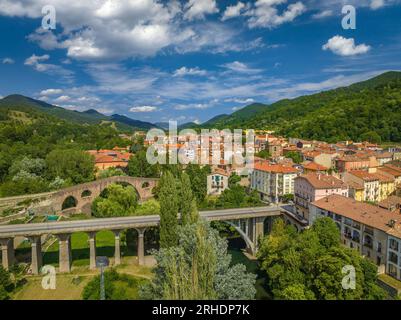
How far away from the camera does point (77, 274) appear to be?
82.5 feet

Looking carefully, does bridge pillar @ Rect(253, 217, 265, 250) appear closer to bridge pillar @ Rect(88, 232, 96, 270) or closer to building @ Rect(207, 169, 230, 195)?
bridge pillar @ Rect(88, 232, 96, 270)

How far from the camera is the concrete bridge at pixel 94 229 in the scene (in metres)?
24.3

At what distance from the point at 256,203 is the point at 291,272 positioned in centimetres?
1543

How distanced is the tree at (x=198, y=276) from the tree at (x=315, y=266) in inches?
184

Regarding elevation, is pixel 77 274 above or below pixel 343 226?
below

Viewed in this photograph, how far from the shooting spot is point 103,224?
2627 centimetres

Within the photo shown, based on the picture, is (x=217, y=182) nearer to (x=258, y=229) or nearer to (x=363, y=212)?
(x=258, y=229)

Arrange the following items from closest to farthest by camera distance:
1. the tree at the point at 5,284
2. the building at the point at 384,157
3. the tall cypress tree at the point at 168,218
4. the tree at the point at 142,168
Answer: the tree at the point at 5,284 < the tall cypress tree at the point at 168,218 < the tree at the point at 142,168 < the building at the point at 384,157

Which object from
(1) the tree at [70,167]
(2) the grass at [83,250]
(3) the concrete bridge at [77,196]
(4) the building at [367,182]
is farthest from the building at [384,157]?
A: (1) the tree at [70,167]

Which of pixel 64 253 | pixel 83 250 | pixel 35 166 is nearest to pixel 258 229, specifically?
pixel 83 250

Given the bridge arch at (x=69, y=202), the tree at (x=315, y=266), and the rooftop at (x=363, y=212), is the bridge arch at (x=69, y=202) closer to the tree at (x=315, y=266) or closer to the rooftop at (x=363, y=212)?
the tree at (x=315, y=266)

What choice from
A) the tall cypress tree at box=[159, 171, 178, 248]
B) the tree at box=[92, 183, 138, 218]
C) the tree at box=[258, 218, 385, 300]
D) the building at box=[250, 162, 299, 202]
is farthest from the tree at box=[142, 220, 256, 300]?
the building at box=[250, 162, 299, 202]
